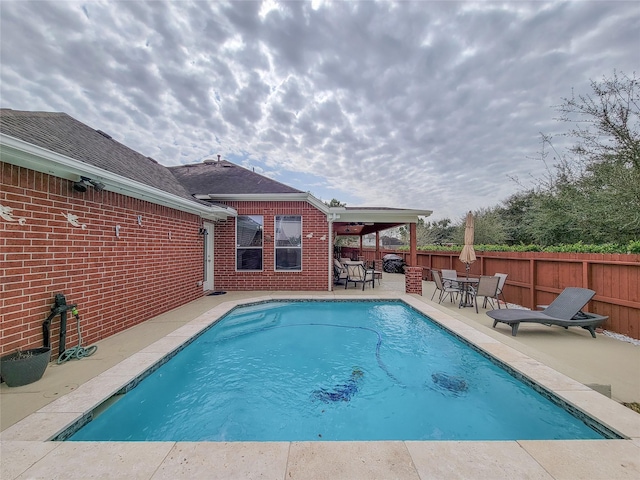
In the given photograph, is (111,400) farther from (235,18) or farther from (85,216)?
(235,18)

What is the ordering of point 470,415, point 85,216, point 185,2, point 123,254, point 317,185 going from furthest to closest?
1. point 317,185
2. point 185,2
3. point 123,254
4. point 85,216
5. point 470,415

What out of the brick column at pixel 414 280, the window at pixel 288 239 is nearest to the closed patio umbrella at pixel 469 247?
the brick column at pixel 414 280

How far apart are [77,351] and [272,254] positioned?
6.56 m

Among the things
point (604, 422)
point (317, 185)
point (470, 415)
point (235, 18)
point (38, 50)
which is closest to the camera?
point (604, 422)

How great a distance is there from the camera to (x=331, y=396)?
3.79 m

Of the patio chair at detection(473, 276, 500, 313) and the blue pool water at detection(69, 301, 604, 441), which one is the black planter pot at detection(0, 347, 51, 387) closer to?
the blue pool water at detection(69, 301, 604, 441)

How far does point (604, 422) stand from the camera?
2.65m

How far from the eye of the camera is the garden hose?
4.10 m

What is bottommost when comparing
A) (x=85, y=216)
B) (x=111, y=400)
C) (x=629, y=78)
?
(x=111, y=400)

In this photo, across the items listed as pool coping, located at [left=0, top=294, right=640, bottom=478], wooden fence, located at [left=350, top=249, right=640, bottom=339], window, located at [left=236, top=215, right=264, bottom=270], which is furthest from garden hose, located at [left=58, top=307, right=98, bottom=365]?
wooden fence, located at [left=350, top=249, right=640, bottom=339]

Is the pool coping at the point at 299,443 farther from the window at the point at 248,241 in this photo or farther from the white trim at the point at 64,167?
the window at the point at 248,241

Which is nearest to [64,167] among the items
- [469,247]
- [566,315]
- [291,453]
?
[291,453]

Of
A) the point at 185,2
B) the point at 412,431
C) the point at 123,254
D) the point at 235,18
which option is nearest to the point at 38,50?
the point at 185,2

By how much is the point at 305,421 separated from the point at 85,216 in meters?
4.87
